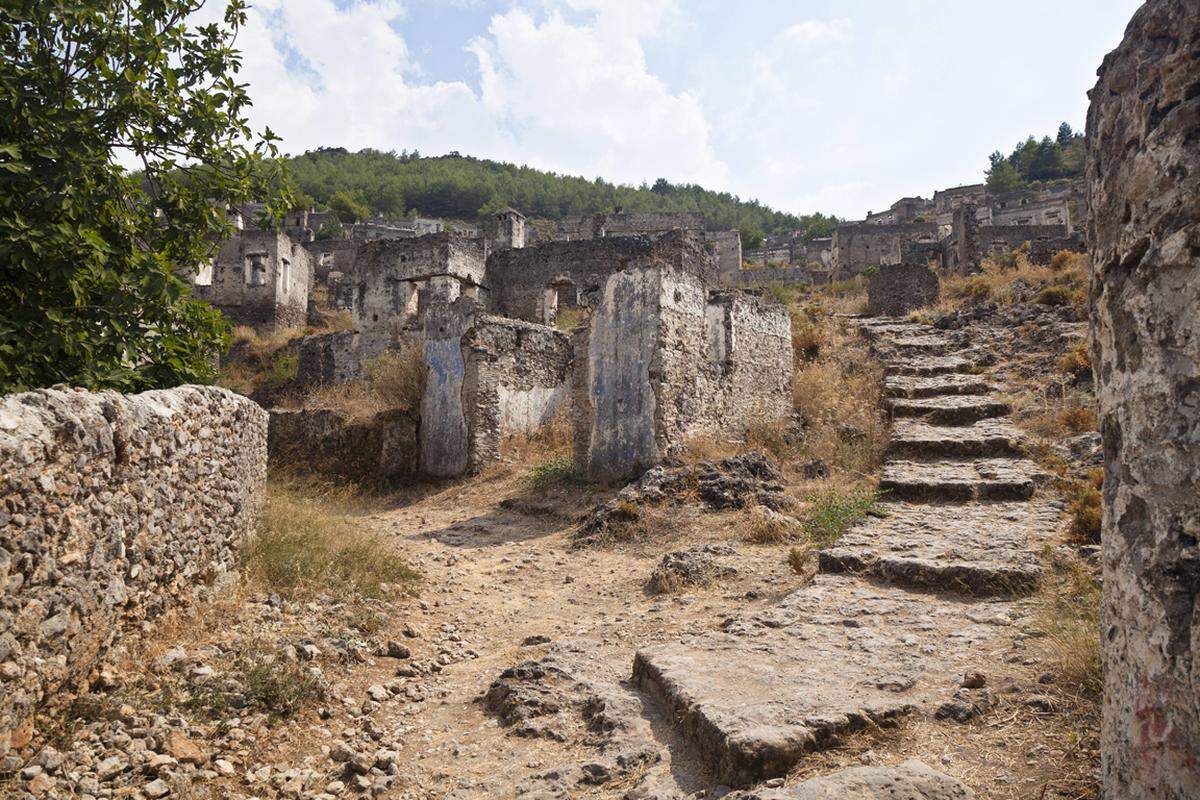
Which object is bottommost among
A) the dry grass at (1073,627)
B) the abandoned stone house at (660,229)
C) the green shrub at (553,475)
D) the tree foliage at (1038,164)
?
the green shrub at (553,475)

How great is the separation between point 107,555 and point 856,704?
343cm

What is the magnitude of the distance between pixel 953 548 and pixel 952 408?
5.06 meters

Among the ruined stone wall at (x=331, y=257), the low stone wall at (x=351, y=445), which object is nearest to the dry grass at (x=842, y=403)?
the low stone wall at (x=351, y=445)

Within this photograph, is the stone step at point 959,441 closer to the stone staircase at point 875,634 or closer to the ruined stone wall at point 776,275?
the stone staircase at point 875,634

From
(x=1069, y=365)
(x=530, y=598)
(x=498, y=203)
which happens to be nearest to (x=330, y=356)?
(x=530, y=598)

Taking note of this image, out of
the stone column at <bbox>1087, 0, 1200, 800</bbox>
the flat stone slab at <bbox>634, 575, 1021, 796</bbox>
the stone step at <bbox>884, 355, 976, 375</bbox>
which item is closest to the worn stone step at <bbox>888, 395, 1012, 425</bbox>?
the stone step at <bbox>884, 355, 976, 375</bbox>

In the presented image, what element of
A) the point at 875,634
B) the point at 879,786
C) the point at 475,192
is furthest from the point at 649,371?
the point at 475,192

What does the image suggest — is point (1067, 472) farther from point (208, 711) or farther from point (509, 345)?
point (509, 345)

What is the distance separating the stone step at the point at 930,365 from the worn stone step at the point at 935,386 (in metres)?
0.24

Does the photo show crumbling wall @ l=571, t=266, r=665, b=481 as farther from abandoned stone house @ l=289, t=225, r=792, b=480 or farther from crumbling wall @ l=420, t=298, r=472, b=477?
crumbling wall @ l=420, t=298, r=472, b=477

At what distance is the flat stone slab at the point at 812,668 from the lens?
9.12ft

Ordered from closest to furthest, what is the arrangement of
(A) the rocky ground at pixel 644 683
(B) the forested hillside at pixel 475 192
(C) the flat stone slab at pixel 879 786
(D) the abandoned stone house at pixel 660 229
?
1. (C) the flat stone slab at pixel 879 786
2. (A) the rocky ground at pixel 644 683
3. (D) the abandoned stone house at pixel 660 229
4. (B) the forested hillside at pixel 475 192

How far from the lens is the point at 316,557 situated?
563 cm

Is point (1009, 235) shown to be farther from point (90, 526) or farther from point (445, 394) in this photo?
point (90, 526)
